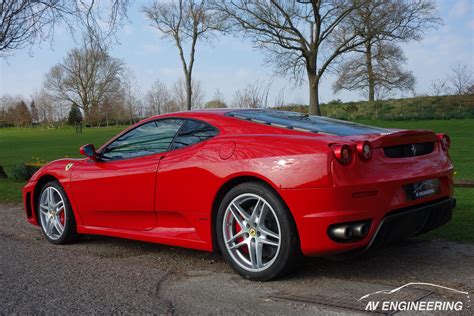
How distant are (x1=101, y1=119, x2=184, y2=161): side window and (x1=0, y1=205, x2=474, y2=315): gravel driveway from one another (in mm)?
975

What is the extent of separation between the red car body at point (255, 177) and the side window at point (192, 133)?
0.18 ft

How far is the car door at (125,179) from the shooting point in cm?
454

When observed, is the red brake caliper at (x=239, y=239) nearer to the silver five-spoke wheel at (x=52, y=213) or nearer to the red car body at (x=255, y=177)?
the red car body at (x=255, y=177)

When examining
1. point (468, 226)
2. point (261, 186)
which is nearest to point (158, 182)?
point (261, 186)

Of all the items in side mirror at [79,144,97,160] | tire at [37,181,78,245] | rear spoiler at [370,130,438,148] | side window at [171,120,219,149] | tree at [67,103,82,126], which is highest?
tree at [67,103,82,126]

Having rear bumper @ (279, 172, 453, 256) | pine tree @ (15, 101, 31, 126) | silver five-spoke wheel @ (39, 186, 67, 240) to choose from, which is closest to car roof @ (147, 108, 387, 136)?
rear bumper @ (279, 172, 453, 256)

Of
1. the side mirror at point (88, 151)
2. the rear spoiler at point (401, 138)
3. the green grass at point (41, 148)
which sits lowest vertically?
the green grass at point (41, 148)

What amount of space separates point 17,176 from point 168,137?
828 centimetres

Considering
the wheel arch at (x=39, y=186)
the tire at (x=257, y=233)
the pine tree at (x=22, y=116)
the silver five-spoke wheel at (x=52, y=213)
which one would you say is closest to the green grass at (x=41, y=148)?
the wheel arch at (x=39, y=186)

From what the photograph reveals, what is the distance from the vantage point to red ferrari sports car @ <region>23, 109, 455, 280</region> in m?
3.46

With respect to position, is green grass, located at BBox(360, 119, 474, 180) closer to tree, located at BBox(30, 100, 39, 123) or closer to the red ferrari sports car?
the red ferrari sports car

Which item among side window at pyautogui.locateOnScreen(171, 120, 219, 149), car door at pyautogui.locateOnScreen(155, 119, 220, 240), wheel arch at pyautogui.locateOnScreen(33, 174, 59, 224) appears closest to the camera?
car door at pyautogui.locateOnScreen(155, 119, 220, 240)

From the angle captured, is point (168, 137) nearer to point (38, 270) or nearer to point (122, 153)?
point (122, 153)

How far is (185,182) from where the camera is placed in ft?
13.8
